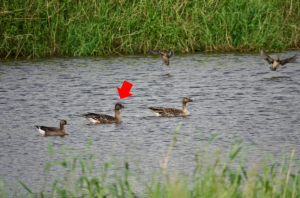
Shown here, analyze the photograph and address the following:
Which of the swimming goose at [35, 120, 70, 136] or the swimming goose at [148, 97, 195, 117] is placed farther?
the swimming goose at [148, 97, 195, 117]

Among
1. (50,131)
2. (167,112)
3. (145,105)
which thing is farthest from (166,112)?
(50,131)

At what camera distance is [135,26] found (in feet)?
68.7

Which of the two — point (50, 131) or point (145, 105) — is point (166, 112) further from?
point (50, 131)

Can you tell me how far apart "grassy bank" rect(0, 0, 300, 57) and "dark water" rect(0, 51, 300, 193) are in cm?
61

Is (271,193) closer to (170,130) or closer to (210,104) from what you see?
(170,130)

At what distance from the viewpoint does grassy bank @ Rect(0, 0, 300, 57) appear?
2047 centimetres

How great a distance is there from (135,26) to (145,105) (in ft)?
25.7

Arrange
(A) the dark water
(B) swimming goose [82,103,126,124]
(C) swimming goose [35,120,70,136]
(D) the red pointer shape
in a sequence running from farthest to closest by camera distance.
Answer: (D) the red pointer shape < (B) swimming goose [82,103,126,124] < (C) swimming goose [35,120,70,136] < (A) the dark water

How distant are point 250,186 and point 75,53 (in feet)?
56.2

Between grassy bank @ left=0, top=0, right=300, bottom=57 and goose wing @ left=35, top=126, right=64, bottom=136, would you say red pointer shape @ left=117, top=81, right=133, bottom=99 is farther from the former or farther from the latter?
grassy bank @ left=0, top=0, right=300, bottom=57

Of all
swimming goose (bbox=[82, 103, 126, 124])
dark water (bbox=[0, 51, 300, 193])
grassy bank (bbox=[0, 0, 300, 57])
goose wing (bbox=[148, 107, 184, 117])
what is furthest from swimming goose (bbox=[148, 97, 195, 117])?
grassy bank (bbox=[0, 0, 300, 57])

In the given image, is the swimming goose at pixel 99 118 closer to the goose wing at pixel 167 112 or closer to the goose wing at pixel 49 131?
the goose wing at pixel 167 112

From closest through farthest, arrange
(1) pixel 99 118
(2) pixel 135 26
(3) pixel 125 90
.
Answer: (1) pixel 99 118
(3) pixel 125 90
(2) pixel 135 26

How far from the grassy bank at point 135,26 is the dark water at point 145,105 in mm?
608
